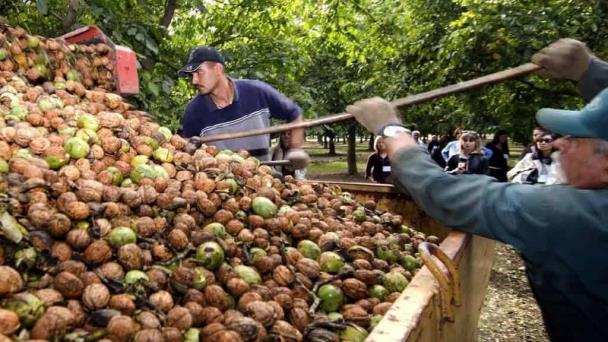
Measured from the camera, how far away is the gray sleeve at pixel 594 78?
9.72ft

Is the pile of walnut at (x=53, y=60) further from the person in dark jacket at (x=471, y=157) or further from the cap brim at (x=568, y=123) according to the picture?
the person in dark jacket at (x=471, y=157)

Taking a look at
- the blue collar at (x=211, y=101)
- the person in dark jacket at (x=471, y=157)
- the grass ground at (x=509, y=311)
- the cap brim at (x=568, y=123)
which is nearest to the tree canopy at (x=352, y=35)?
the blue collar at (x=211, y=101)

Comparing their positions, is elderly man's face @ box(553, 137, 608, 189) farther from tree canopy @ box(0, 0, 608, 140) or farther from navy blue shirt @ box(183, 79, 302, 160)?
tree canopy @ box(0, 0, 608, 140)

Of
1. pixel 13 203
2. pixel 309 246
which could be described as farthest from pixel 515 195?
pixel 13 203

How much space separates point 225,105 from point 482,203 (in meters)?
3.13

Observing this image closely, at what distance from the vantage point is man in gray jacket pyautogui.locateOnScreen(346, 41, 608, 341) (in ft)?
5.77

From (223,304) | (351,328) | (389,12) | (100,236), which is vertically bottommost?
(351,328)

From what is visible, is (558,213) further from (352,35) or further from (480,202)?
(352,35)

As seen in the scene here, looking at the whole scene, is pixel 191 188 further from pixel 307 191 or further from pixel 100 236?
pixel 307 191

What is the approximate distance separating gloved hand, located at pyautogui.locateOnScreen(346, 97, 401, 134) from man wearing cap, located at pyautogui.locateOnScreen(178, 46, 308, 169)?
2.09m

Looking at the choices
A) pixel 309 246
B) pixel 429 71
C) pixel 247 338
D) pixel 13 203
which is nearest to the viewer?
pixel 247 338

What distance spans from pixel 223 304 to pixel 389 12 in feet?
32.9

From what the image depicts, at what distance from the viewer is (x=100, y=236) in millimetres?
2105

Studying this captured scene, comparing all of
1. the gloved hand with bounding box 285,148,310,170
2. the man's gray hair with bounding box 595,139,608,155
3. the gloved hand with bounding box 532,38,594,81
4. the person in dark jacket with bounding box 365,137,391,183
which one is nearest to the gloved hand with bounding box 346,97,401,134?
the man's gray hair with bounding box 595,139,608,155
